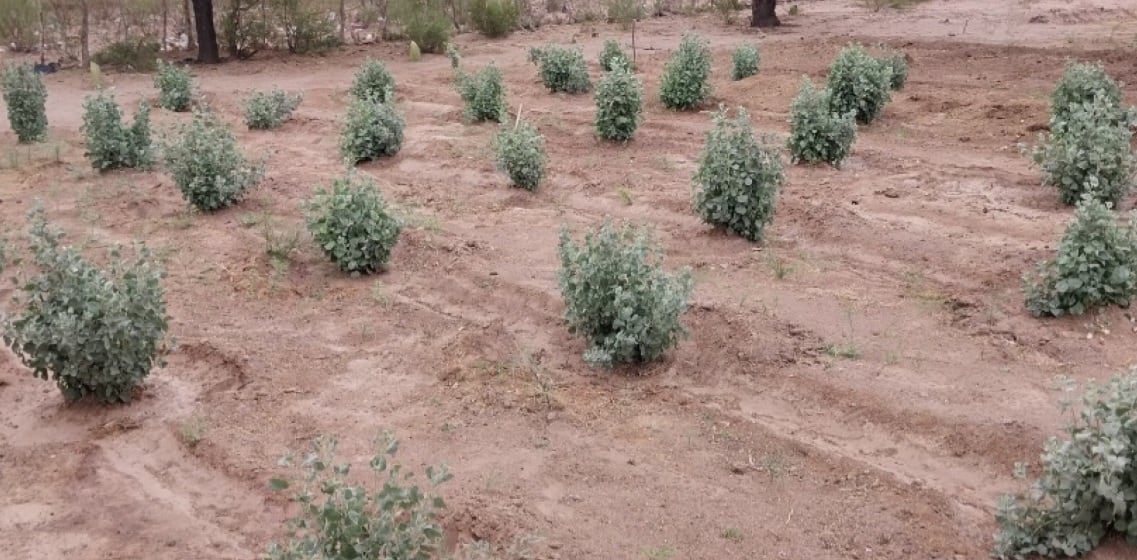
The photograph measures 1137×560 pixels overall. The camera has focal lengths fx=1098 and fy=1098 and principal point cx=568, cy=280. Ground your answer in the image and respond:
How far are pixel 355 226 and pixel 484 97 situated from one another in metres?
4.61

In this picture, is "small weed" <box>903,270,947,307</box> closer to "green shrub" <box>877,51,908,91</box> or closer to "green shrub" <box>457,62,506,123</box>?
"green shrub" <box>457,62,506,123</box>

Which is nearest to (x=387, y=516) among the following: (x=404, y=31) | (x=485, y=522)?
(x=485, y=522)

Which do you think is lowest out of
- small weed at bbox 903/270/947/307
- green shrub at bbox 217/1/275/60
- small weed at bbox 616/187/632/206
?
small weed at bbox 903/270/947/307

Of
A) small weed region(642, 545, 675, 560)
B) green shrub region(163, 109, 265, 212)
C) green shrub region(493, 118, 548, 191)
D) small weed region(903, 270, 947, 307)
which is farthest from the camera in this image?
green shrub region(493, 118, 548, 191)

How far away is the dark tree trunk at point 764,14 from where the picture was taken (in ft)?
65.6

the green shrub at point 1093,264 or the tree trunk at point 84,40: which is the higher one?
the tree trunk at point 84,40

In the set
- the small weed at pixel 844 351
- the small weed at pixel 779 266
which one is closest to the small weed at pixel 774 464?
the small weed at pixel 844 351

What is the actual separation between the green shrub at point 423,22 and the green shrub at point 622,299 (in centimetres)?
1344

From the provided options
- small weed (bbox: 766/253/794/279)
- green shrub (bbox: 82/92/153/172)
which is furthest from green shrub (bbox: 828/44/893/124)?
green shrub (bbox: 82/92/153/172)

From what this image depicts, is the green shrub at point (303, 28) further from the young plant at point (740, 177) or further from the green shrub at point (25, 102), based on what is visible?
the young plant at point (740, 177)

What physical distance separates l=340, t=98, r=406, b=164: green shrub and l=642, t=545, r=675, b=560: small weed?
656 centimetres

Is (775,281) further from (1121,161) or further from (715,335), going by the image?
(1121,161)

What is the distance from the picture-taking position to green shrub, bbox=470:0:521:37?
19688mm

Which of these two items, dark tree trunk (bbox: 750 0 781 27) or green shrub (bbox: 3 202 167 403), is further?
dark tree trunk (bbox: 750 0 781 27)
